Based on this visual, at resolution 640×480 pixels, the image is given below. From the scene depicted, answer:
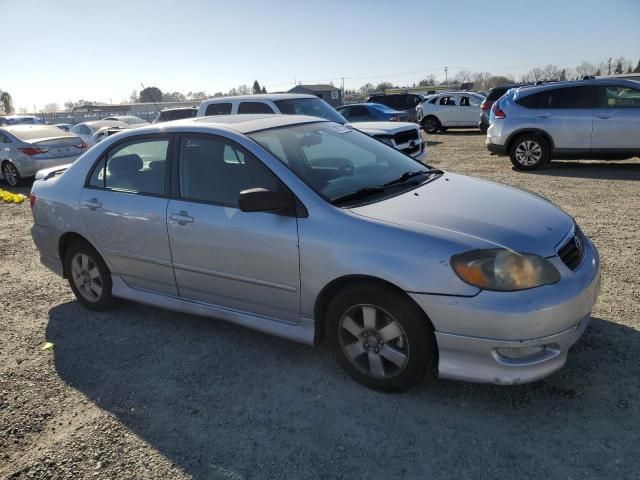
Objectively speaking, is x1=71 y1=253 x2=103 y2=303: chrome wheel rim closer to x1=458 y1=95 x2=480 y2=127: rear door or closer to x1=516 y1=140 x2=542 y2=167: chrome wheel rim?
x1=516 y1=140 x2=542 y2=167: chrome wheel rim

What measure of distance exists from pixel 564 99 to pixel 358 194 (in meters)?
8.39

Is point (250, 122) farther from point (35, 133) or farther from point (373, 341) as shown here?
point (35, 133)

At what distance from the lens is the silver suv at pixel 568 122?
9.33 meters

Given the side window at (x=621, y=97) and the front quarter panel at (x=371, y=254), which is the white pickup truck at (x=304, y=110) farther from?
the front quarter panel at (x=371, y=254)

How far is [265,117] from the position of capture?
4.11m

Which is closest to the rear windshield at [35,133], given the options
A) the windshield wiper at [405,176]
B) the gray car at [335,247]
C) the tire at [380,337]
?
the gray car at [335,247]

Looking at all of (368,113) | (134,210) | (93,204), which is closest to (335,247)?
(134,210)

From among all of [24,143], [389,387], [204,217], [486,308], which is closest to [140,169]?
[204,217]

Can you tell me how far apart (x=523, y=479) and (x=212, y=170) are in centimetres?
263

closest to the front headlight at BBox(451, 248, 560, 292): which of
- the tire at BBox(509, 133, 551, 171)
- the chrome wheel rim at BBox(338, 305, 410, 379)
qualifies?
the chrome wheel rim at BBox(338, 305, 410, 379)

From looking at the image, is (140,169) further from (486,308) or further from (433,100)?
(433,100)

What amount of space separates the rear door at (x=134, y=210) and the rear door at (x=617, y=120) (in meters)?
8.65

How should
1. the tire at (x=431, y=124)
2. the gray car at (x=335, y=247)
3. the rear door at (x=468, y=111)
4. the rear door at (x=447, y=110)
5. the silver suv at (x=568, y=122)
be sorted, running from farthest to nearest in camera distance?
1. the tire at (x=431, y=124)
2. the rear door at (x=447, y=110)
3. the rear door at (x=468, y=111)
4. the silver suv at (x=568, y=122)
5. the gray car at (x=335, y=247)

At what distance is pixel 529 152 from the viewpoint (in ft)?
33.7
